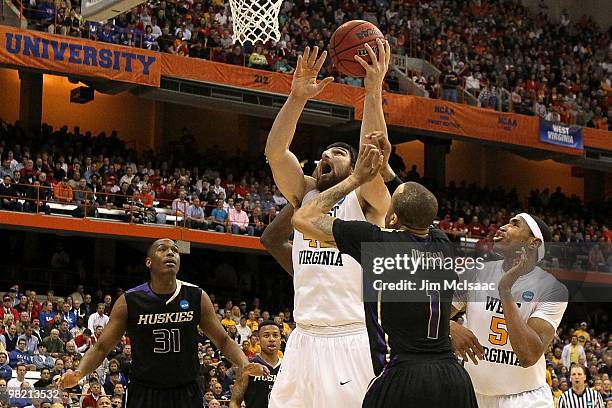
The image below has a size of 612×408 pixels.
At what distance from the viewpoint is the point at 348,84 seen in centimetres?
3020

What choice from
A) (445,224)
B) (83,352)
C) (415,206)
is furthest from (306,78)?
A: (445,224)

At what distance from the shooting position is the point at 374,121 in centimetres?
696

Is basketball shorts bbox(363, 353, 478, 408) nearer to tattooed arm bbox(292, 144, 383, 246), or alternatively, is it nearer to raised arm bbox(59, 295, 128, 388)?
tattooed arm bbox(292, 144, 383, 246)

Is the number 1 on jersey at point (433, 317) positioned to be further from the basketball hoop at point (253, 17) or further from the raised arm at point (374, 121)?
the basketball hoop at point (253, 17)

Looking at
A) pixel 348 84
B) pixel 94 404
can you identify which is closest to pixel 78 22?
pixel 348 84

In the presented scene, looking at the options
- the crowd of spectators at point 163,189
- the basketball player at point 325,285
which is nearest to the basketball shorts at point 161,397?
the basketball player at point 325,285

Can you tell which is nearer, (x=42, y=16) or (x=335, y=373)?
(x=335, y=373)

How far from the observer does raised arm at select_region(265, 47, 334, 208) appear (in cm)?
709

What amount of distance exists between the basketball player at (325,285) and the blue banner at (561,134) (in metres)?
26.6

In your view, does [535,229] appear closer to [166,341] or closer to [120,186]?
[166,341]

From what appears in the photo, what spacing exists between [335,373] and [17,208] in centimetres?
1794

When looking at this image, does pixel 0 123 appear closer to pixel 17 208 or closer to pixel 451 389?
pixel 17 208

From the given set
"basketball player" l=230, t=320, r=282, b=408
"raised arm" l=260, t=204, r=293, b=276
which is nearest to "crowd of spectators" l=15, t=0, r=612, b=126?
"basketball player" l=230, t=320, r=282, b=408

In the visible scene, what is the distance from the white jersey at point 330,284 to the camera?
7.10m
